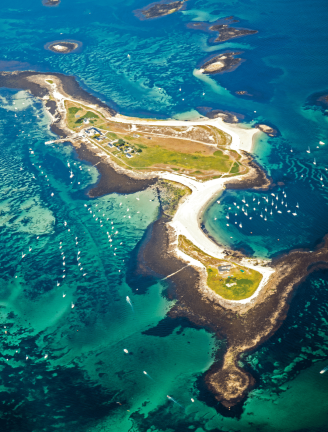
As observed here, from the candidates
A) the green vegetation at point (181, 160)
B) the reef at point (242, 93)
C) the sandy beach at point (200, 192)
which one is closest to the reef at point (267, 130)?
the sandy beach at point (200, 192)

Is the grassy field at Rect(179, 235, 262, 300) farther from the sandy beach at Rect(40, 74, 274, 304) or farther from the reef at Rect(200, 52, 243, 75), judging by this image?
the reef at Rect(200, 52, 243, 75)

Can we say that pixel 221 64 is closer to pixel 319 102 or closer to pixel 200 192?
pixel 319 102

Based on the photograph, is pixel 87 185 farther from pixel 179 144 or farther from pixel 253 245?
pixel 253 245

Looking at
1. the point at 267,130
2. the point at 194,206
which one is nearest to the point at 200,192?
the point at 194,206

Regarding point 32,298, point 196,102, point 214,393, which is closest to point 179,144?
point 196,102

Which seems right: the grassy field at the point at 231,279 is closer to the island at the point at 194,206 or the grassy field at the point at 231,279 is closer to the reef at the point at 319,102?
the island at the point at 194,206

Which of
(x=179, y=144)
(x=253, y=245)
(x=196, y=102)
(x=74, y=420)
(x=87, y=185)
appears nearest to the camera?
(x=74, y=420)
